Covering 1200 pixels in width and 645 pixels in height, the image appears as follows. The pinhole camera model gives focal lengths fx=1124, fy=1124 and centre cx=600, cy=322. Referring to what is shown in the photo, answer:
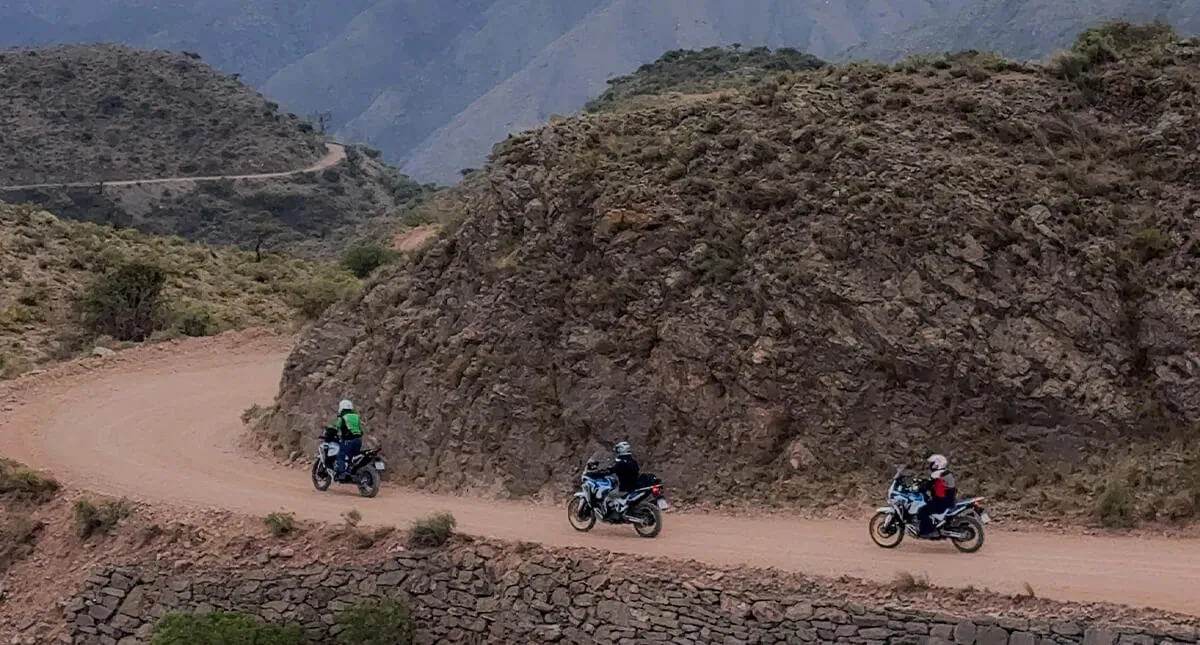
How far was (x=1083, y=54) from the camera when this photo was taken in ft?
64.2

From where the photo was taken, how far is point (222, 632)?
1483 cm

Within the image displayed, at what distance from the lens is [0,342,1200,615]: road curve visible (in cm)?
1298

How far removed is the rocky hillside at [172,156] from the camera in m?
74.6

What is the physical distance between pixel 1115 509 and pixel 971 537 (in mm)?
2033

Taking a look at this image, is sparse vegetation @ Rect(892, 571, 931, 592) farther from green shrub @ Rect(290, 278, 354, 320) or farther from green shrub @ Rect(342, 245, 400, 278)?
green shrub @ Rect(342, 245, 400, 278)

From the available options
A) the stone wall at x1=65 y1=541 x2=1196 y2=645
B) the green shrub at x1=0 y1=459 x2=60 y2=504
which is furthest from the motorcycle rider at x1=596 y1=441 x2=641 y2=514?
the green shrub at x1=0 y1=459 x2=60 y2=504

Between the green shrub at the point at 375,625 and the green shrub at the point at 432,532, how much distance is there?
36.3 inches

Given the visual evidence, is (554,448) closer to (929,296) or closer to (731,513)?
(731,513)

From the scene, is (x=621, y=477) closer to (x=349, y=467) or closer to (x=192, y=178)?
(x=349, y=467)

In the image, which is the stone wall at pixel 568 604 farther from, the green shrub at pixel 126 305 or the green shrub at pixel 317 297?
the green shrub at pixel 126 305

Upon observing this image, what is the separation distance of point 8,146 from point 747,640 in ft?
269

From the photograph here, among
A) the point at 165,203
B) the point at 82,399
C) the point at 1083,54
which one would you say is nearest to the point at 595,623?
the point at 1083,54

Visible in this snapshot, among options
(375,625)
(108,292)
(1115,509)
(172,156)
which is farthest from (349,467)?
(172,156)

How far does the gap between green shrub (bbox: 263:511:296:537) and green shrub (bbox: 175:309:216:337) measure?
56.4ft
